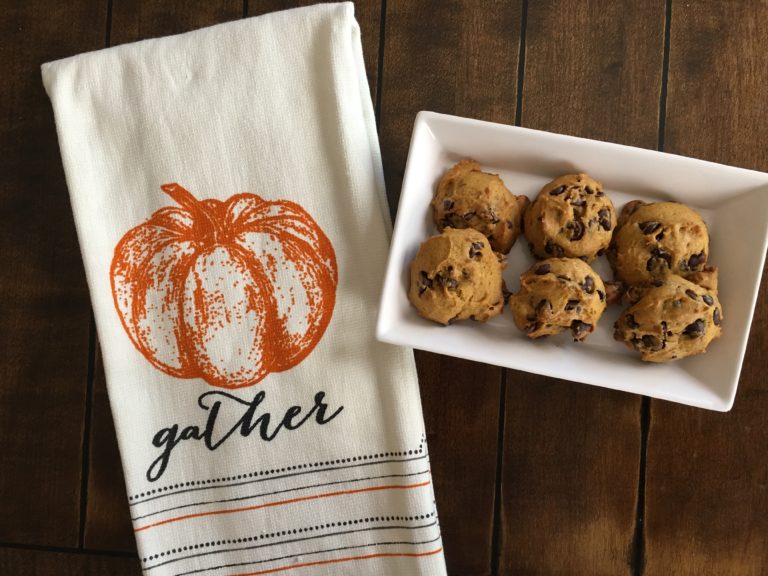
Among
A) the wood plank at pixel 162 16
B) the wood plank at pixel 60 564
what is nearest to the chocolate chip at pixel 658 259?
the wood plank at pixel 162 16

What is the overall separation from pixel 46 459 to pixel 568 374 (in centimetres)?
66

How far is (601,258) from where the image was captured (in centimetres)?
69

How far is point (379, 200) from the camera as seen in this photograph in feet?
2.26

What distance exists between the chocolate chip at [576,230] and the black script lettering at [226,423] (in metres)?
0.32

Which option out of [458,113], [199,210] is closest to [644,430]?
[458,113]

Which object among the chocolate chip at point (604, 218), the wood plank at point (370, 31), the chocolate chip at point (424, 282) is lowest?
the chocolate chip at point (424, 282)

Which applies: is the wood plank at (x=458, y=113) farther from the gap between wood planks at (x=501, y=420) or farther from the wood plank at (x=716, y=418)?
the wood plank at (x=716, y=418)

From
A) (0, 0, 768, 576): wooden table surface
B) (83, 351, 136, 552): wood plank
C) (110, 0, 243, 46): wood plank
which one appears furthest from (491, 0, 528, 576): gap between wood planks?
(83, 351, 136, 552): wood plank

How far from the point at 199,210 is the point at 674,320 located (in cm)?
52

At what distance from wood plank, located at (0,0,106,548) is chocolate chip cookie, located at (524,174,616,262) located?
0.58 metres

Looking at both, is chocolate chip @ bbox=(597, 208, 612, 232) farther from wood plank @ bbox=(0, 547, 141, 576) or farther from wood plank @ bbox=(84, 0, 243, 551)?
wood plank @ bbox=(0, 547, 141, 576)

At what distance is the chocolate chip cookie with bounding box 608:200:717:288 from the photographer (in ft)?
2.10

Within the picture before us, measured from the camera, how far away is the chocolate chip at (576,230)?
0.64m

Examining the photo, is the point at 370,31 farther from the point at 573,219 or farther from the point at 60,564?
the point at 60,564
